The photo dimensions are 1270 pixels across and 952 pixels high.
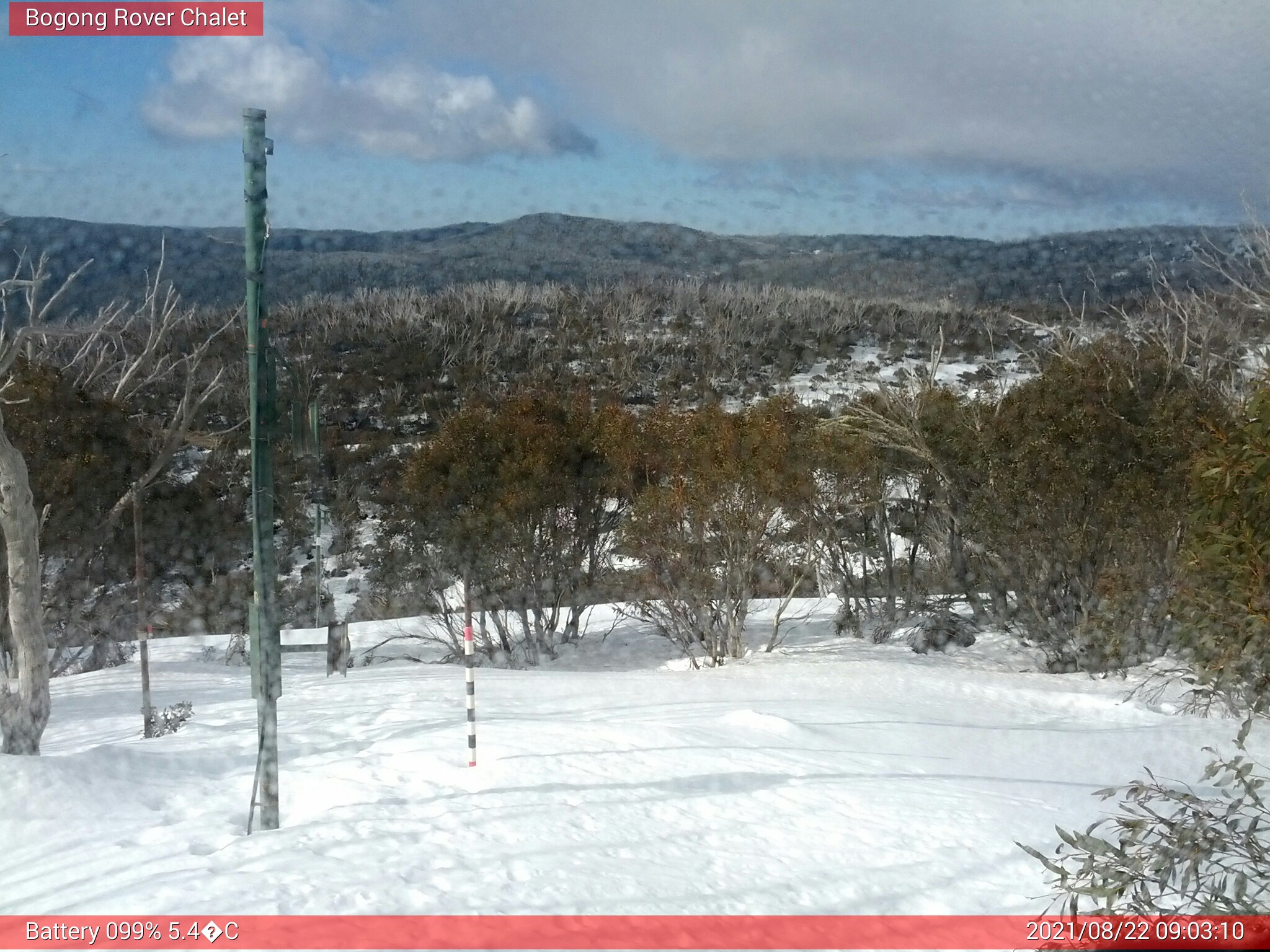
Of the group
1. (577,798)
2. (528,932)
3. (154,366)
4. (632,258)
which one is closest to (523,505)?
(577,798)

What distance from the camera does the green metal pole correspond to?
5.95 m

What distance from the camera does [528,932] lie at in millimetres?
4527

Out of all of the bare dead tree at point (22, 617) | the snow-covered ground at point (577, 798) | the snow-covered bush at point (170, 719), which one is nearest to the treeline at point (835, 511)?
the snow-covered ground at point (577, 798)

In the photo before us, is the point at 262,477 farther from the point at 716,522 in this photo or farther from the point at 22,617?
the point at 716,522

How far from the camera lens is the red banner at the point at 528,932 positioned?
4234 mm

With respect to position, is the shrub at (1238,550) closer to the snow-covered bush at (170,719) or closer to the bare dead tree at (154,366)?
the snow-covered bush at (170,719)

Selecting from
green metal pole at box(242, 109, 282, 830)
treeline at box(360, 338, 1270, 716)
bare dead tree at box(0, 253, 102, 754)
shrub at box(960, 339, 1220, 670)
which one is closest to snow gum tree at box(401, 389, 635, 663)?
treeline at box(360, 338, 1270, 716)

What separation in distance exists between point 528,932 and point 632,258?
53.8 m

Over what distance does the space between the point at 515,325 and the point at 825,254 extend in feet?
48.5

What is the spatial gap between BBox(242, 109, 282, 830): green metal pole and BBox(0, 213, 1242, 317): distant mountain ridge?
31.0 ft

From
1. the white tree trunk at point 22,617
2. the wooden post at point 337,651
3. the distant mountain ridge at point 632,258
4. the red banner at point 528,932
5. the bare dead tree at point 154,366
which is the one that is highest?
the distant mountain ridge at point 632,258

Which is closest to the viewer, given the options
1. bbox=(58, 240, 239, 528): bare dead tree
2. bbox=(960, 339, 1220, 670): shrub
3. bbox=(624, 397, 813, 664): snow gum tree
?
bbox=(960, 339, 1220, 670): shrub

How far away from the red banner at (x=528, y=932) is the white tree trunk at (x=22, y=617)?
3.61m

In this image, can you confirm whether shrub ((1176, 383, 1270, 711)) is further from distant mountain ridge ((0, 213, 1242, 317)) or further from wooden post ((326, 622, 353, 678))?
distant mountain ridge ((0, 213, 1242, 317))
